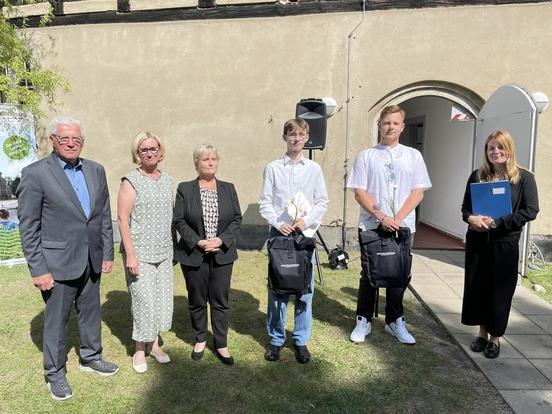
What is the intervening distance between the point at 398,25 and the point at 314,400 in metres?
5.65

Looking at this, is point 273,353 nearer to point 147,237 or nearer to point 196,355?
point 196,355

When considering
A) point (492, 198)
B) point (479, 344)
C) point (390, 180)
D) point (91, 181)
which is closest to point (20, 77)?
point (91, 181)

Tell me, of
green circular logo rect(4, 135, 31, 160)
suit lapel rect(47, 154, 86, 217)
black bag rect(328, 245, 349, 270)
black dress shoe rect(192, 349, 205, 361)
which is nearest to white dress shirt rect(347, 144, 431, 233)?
black dress shoe rect(192, 349, 205, 361)

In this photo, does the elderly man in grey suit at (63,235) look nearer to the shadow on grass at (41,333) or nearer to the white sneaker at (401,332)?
the shadow on grass at (41,333)

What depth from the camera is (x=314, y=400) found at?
2584 mm

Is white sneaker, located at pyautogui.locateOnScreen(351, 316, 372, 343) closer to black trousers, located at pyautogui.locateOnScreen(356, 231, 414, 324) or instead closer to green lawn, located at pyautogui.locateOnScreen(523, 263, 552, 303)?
black trousers, located at pyautogui.locateOnScreen(356, 231, 414, 324)

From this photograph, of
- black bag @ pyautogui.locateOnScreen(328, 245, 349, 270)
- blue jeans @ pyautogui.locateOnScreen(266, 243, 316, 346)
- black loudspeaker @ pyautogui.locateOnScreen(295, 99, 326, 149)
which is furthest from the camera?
black bag @ pyautogui.locateOnScreen(328, 245, 349, 270)

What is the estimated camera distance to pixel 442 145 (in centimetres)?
804

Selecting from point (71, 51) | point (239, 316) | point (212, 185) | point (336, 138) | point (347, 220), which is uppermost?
point (71, 51)

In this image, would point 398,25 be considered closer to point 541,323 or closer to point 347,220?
point 347,220

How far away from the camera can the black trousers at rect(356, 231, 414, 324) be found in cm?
332

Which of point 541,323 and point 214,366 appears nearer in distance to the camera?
point 214,366

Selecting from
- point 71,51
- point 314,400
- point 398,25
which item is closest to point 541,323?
point 314,400

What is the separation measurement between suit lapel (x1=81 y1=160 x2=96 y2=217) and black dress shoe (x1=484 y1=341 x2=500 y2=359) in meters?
3.16
